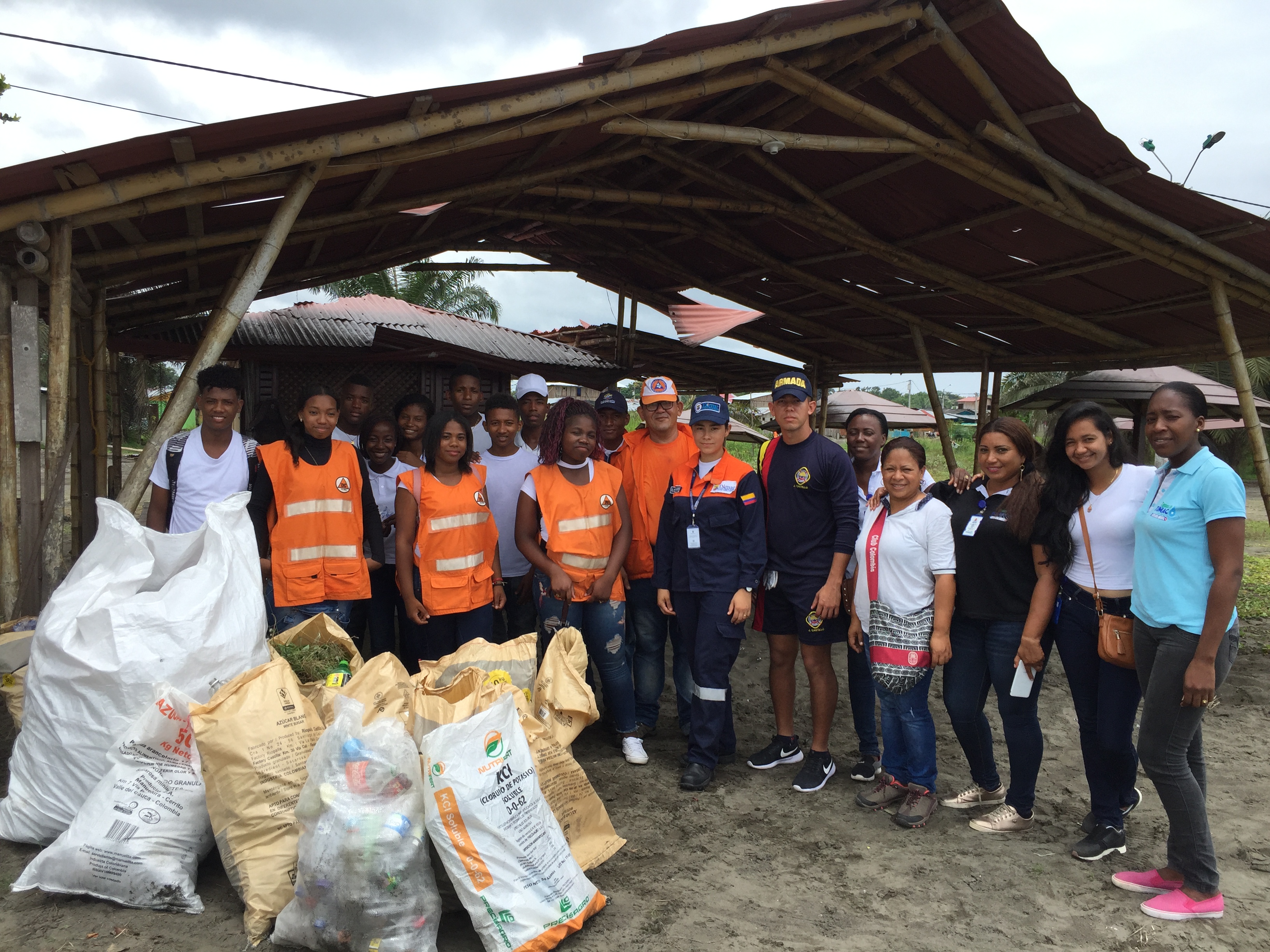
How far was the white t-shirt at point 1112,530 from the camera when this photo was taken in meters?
2.88

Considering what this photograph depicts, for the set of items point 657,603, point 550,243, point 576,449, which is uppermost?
point 550,243

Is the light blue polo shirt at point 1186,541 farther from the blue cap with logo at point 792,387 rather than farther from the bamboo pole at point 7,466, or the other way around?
the bamboo pole at point 7,466

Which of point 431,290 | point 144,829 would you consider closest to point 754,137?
point 144,829

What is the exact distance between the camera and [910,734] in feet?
10.9

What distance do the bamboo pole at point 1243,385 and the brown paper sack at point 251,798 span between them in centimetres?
579

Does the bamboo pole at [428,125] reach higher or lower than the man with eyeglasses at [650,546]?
higher

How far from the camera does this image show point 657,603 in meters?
3.95

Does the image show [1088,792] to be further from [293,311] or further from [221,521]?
[293,311]

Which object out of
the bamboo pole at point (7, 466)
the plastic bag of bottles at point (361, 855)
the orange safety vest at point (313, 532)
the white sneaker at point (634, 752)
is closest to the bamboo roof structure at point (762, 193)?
the bamboo pole at point (7, 466)

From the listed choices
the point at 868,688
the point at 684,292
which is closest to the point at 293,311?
the point at 684,292

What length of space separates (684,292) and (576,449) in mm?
5567

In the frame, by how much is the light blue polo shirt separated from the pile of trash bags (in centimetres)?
194

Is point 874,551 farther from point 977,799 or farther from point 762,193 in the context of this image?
point 762,193

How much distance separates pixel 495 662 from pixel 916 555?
1.65 meters
